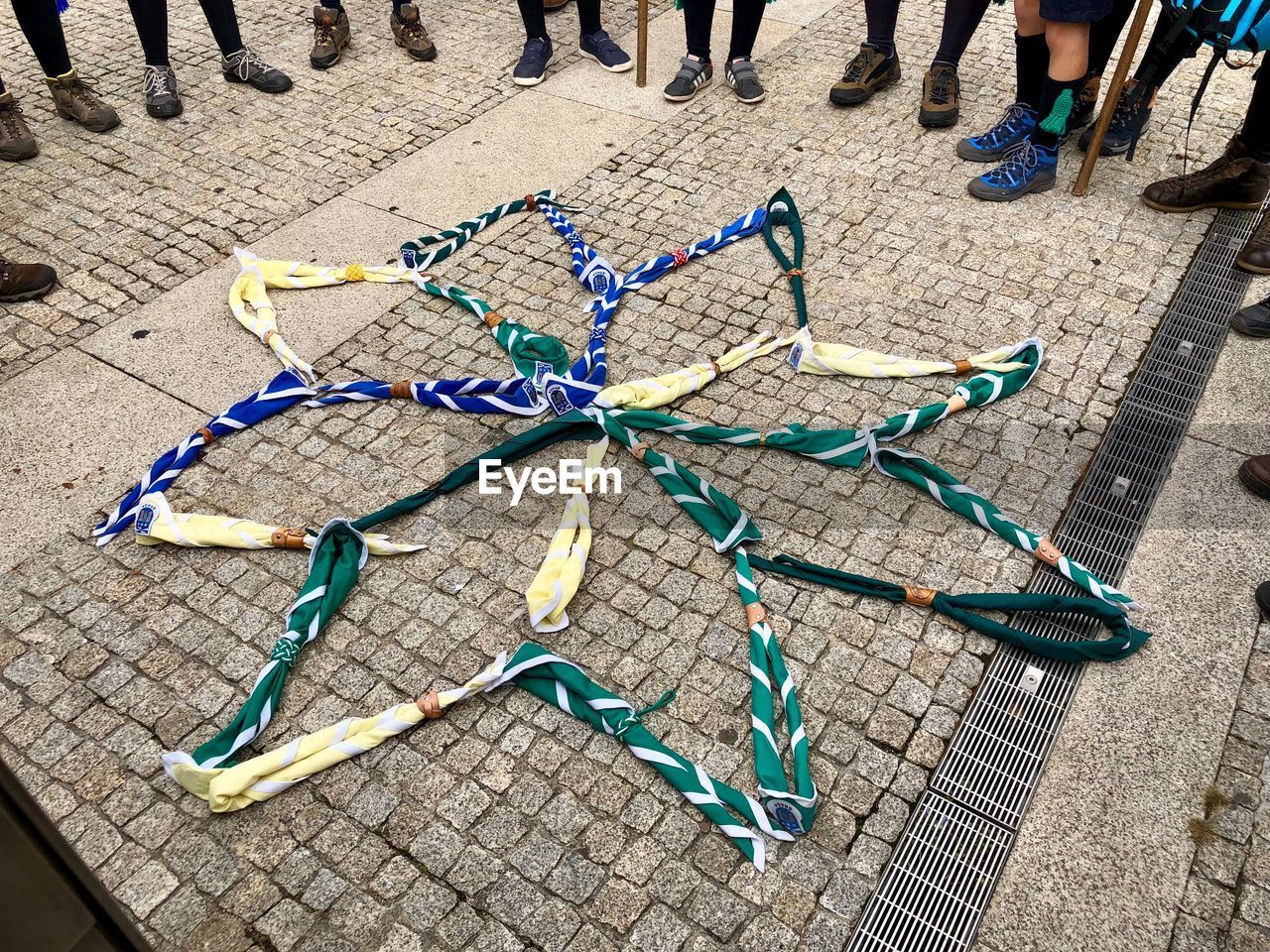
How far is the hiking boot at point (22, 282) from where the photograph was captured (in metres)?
4.64

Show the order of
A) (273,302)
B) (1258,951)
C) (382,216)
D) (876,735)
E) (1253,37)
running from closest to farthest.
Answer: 1. (1258,951)
2. (876,735)
3. (1253,37)
4. (273,302)
5. (382,216)

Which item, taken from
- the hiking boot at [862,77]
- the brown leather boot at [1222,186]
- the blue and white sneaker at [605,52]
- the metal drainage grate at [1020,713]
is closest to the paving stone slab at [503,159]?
the blue and white sneaker at [605,52]

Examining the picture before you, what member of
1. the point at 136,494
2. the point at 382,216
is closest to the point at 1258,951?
the point at 136,494

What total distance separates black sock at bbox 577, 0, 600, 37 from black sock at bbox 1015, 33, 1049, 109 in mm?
2847

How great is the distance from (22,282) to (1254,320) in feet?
18.9

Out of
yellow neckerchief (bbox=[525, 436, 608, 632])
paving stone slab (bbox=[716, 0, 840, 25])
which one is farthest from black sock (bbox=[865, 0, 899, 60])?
yellow neckerchief (bbox=[525, 436, 608, 632])

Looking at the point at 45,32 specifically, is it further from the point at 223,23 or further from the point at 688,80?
the point at 688,80

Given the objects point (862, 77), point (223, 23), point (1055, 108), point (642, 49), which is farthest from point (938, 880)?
point (223, 23)

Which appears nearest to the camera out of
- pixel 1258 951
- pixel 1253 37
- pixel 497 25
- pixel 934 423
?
pixel 1258 951

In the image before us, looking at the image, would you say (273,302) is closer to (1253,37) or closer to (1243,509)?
(1243,509)

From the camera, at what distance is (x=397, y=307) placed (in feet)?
15.2

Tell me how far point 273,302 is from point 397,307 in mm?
619

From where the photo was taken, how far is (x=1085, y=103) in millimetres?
5594

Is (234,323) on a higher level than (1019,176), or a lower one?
lower
